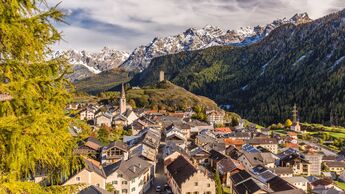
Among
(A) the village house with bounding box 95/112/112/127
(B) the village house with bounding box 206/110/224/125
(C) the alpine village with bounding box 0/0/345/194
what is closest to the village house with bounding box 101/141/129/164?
(C) the alpine village with bounding box 0/0/345/194

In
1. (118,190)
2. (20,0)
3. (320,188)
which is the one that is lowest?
(320,188)

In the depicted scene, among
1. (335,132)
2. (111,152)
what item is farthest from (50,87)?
(335,132)

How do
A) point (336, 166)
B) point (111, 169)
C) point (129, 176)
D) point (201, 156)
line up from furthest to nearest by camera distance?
1. point (336, 166)
2. point (201, 156)
3. point (111, 169)
4. point (129, 176)

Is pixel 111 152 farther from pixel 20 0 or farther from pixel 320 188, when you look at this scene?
pixel 20 0

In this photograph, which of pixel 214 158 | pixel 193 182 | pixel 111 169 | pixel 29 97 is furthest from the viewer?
pixel 214 158

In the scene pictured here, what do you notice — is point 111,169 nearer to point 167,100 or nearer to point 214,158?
point 214,158

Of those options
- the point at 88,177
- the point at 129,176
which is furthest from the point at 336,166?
the point at 88,177

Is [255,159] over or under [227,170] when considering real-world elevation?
under

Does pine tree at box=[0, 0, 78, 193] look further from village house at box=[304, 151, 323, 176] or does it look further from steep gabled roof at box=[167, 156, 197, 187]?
village house at box=[304, 151, 323, 176]
